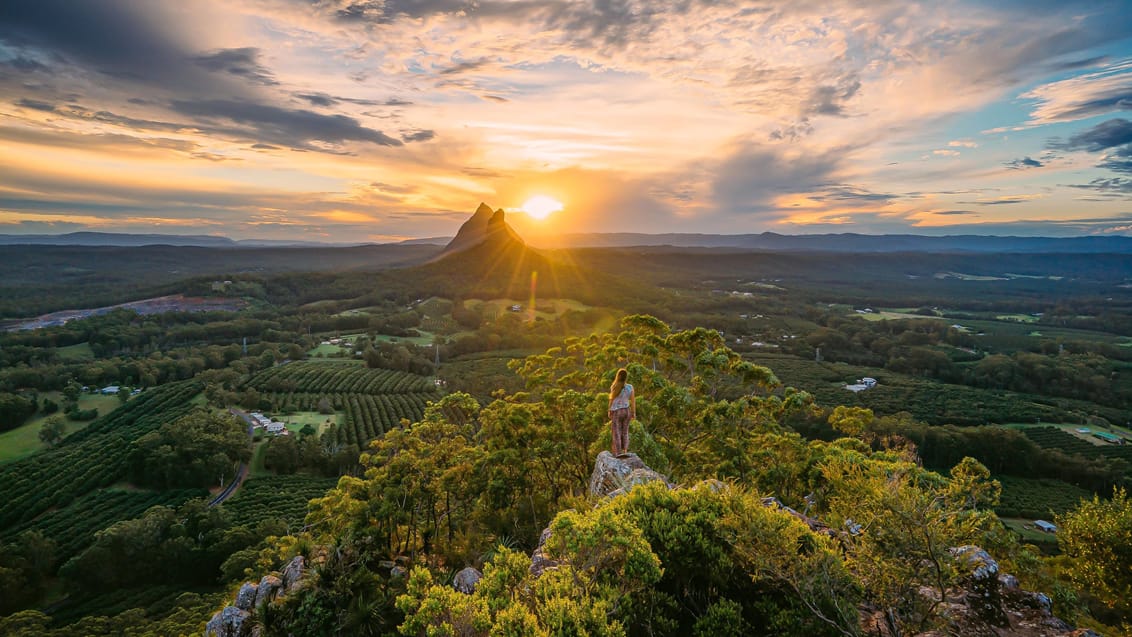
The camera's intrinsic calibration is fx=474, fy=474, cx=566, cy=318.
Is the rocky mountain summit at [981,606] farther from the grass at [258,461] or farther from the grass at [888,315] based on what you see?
the grass at [888,315]

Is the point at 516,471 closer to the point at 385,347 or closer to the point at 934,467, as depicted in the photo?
the point at 934,467

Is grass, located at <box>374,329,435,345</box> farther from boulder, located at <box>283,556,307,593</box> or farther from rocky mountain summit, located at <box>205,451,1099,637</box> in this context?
rocky mountain summit, located at <box>205,451,1099,637</box>

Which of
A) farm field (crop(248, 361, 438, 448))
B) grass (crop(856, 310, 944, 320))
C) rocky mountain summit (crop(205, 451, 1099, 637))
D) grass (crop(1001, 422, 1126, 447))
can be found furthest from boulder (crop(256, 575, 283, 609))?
grass (crop(856, 310, 944, 320))

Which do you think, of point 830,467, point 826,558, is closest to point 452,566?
point 826,558

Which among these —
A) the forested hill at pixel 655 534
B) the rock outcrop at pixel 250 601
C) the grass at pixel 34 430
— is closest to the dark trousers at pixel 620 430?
the forested hill at pixel 655 534

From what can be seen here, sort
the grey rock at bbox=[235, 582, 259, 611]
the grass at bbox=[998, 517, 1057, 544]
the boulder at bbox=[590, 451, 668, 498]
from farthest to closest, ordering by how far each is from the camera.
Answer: the grass at bbox=[998, 517, 1057, 544]
the grey rock at bbox=[235, 582, 259, 611]
the boulder at bbox=[590, 451, 668, 498]

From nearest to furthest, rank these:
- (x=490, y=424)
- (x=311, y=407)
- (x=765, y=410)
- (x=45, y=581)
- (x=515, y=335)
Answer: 1. (x=490, y=424)
2. (x=765, y=410)
3. (x=45, y=581)
4. (x=311, y=407)
5. (x=515, y=335)

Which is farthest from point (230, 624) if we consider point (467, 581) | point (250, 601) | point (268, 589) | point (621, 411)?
point (621, 411)

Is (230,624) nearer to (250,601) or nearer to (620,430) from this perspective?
(250,601)
